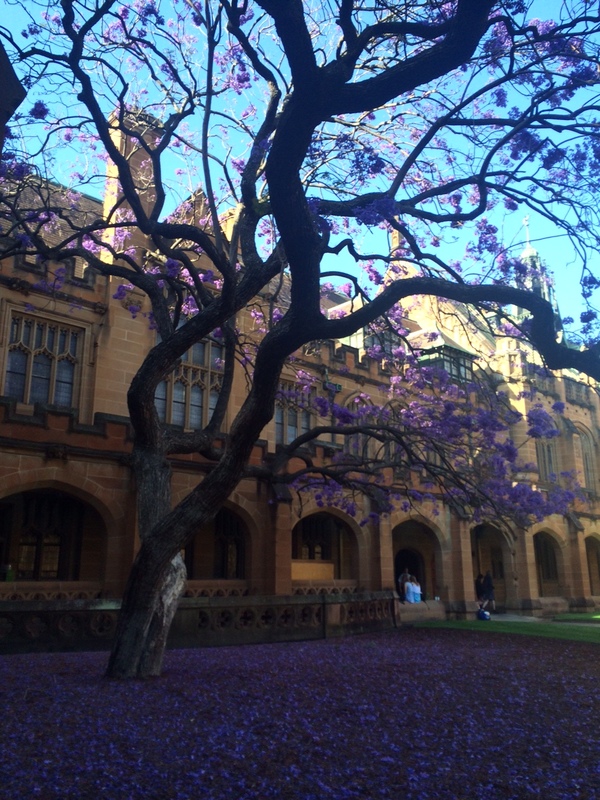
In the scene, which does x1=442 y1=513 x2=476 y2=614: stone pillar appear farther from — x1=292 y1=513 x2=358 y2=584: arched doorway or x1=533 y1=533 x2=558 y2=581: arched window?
x1=533 y1=533 x2=558 y2=581: arched window

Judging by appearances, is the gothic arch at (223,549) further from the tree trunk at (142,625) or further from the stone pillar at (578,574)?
the stone pillar at (578,574)

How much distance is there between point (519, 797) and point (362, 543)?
653 inches

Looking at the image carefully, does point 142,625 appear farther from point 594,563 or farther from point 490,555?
point 594,563

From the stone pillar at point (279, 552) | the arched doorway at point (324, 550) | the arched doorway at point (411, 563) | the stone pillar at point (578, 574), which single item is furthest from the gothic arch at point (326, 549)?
the stone pillar at point (578, 574)

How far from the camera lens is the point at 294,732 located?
5.18 metres

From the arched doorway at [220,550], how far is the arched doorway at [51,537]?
8.25 feet

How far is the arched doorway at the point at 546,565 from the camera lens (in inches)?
1179

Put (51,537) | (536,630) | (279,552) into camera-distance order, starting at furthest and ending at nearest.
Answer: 1. (279,552)
2. (536,630)
3. (51,537)

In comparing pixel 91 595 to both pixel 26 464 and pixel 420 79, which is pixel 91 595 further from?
pixel 420 79

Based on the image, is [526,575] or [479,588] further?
[479,588]

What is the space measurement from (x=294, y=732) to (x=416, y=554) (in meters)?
21.7

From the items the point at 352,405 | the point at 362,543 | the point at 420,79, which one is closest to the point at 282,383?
the point at 352,405

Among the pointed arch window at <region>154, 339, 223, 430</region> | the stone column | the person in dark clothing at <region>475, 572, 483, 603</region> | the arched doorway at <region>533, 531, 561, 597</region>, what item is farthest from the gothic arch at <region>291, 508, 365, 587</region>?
the arched doorway at <region>533, 531, 561, 597</region>

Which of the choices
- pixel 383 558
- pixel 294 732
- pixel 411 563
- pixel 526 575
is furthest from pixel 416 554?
pixel 294 732
